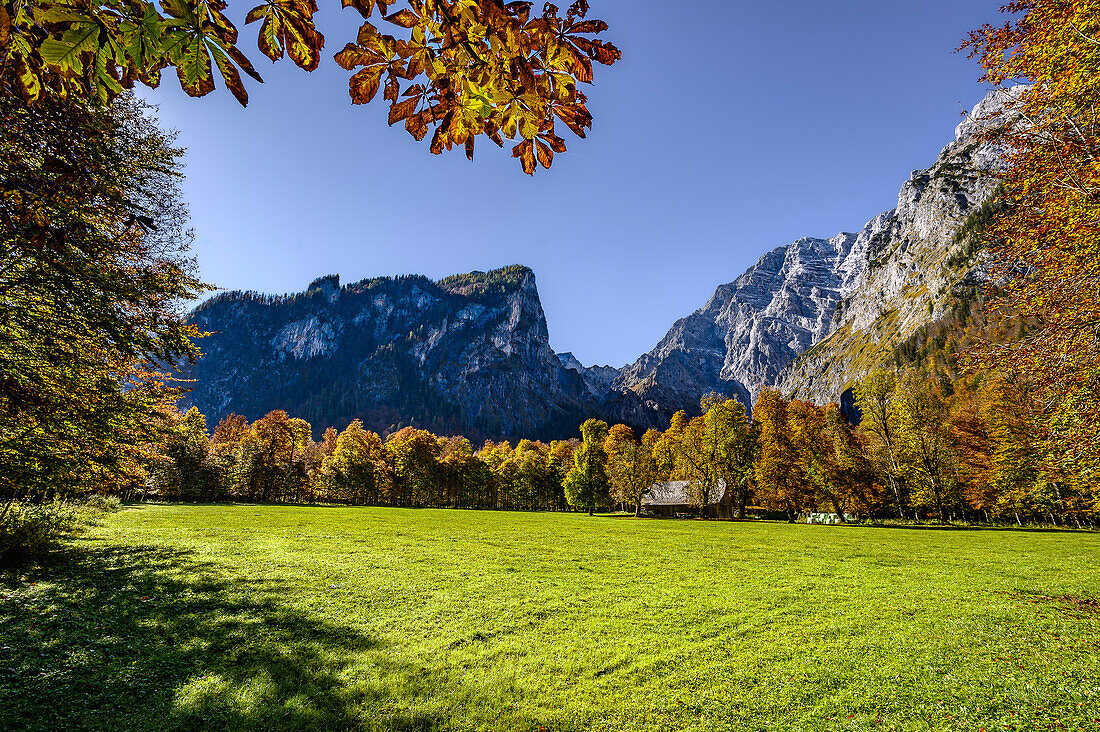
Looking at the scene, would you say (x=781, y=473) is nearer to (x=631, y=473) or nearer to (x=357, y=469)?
(x=631, y=473)

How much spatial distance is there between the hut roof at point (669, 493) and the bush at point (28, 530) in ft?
160

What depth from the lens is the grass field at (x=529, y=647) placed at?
16.6ft

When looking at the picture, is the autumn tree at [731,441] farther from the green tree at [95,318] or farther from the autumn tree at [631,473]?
the green tree at [95,318]

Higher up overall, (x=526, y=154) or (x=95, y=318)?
(x=95, y=318)

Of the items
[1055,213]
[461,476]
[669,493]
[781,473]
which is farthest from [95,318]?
[461,476]

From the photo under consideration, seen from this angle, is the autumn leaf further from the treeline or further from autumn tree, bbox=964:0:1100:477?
the treeline

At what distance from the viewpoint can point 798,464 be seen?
39.2 meters

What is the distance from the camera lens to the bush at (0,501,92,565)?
10.4m

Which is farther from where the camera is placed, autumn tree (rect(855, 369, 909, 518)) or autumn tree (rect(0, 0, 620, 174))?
autumn tree (rect(855, 369, 909, 518))

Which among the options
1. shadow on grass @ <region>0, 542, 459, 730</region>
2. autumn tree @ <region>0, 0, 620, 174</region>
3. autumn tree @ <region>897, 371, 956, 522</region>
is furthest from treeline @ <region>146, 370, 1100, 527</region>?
autumn tree @ <region>0, 0, 620, 174</region>

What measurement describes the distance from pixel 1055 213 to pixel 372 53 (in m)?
8.99

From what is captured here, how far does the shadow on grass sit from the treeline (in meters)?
10.8

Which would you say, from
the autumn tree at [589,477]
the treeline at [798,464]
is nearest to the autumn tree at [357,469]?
the treeline at [798,464]

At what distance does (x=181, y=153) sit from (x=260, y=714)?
588 inches
